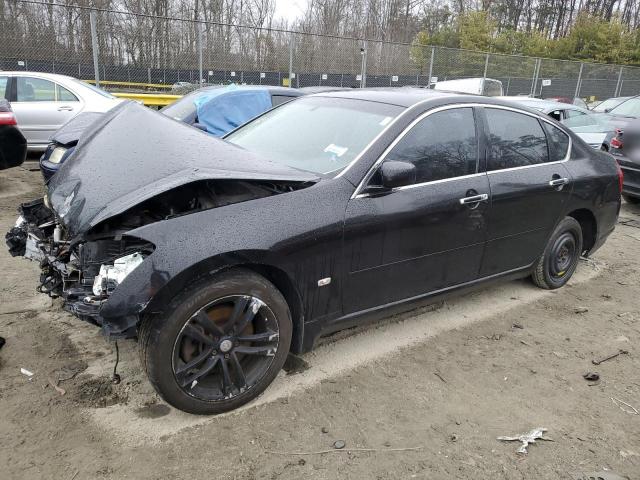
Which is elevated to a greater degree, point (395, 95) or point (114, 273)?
point (395, 95)

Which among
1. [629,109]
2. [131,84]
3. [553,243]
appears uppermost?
[629,109]

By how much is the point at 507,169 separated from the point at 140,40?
457 inches

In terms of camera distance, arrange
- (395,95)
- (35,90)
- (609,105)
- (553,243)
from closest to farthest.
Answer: (395,95) < (553,243) < (35,90) < (609,105)

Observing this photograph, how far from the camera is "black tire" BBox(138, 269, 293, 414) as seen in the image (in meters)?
2.49

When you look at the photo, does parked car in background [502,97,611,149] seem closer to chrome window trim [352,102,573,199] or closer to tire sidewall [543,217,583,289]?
tire sidewall [543,217,583,289]

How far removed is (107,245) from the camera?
258cm

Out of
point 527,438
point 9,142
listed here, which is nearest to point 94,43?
point 9,142

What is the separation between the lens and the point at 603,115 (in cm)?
1130

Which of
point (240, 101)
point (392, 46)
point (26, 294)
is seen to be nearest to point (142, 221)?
point (26, 294)

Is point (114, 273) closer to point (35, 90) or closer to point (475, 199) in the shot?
point (475, 199)

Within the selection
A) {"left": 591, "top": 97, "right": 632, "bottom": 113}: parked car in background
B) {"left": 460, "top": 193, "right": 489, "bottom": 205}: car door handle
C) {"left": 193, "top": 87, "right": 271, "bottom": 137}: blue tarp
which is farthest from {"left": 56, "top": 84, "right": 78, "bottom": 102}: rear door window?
{"left": 591, "top": 97, "right": 632, "bottom": 113}: parked car in background

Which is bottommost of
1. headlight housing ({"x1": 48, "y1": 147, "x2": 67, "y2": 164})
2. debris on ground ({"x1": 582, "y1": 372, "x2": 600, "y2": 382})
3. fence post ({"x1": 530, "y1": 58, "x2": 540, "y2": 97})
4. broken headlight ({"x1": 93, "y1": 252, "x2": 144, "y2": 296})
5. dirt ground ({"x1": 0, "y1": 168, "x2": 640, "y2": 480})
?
dirt ground ({"x1": 0, "y1": 168, "x2": 640, "y2": 480})

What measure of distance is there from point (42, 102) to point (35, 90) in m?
0.23

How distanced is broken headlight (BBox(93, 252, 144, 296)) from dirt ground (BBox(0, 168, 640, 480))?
2.55 feet
